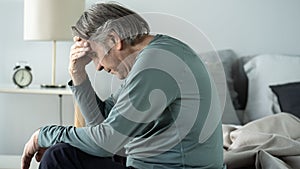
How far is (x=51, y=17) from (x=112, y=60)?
1.33m

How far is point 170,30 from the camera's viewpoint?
11.2 ft

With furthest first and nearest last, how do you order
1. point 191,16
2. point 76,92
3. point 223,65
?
point 191,16 < point 223,65 < point 76,92

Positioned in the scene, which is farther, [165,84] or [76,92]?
[76,92]

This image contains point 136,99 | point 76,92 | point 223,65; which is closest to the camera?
point 136,99

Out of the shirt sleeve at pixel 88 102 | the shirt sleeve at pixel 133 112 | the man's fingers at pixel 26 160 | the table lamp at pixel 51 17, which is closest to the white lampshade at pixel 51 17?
the table lamp at pixel 51 17

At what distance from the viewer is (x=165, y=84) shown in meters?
1.51

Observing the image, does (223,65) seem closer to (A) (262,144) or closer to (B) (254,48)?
(B) (254,48)

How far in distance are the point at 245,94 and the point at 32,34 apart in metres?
1.34

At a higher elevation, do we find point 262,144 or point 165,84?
point 165,84

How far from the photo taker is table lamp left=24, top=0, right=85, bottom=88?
2.97 m

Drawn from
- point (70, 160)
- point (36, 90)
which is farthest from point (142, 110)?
point (36, 90)

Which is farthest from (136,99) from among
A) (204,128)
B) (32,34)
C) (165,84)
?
(32,34)

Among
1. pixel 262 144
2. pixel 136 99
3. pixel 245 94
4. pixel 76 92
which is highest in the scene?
pixel 136 99

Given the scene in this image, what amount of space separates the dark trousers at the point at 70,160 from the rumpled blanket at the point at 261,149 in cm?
55
